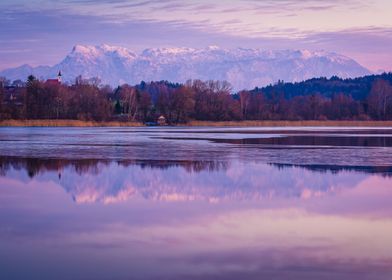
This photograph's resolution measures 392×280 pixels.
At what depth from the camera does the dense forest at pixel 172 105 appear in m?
85.5

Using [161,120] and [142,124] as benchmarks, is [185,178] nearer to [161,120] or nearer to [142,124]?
[142,124]

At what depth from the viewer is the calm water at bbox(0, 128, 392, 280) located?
8281 millimetres

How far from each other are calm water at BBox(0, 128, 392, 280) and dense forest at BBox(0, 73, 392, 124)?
59861mm

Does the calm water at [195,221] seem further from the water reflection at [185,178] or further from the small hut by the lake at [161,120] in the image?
the small hut by the lake at [161,120]

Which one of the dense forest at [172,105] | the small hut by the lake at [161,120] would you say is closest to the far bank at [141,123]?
the dense forest at [172,105]

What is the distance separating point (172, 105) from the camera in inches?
3777

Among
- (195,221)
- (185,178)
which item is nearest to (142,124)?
(185,178)

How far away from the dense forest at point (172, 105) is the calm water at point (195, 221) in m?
59.9

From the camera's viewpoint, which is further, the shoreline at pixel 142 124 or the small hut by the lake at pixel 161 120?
the small hut by the lake at pixel 161 120

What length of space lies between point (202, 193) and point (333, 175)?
5564 millimetres

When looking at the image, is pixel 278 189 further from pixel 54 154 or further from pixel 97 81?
pixel 97 81

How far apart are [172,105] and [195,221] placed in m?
84.7

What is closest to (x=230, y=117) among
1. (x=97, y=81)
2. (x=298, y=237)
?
(x=97, y=81)

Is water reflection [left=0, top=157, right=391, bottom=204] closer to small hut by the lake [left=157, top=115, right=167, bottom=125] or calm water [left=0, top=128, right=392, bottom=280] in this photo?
calm water [left=0, top=128, right=392, bottom=280]
